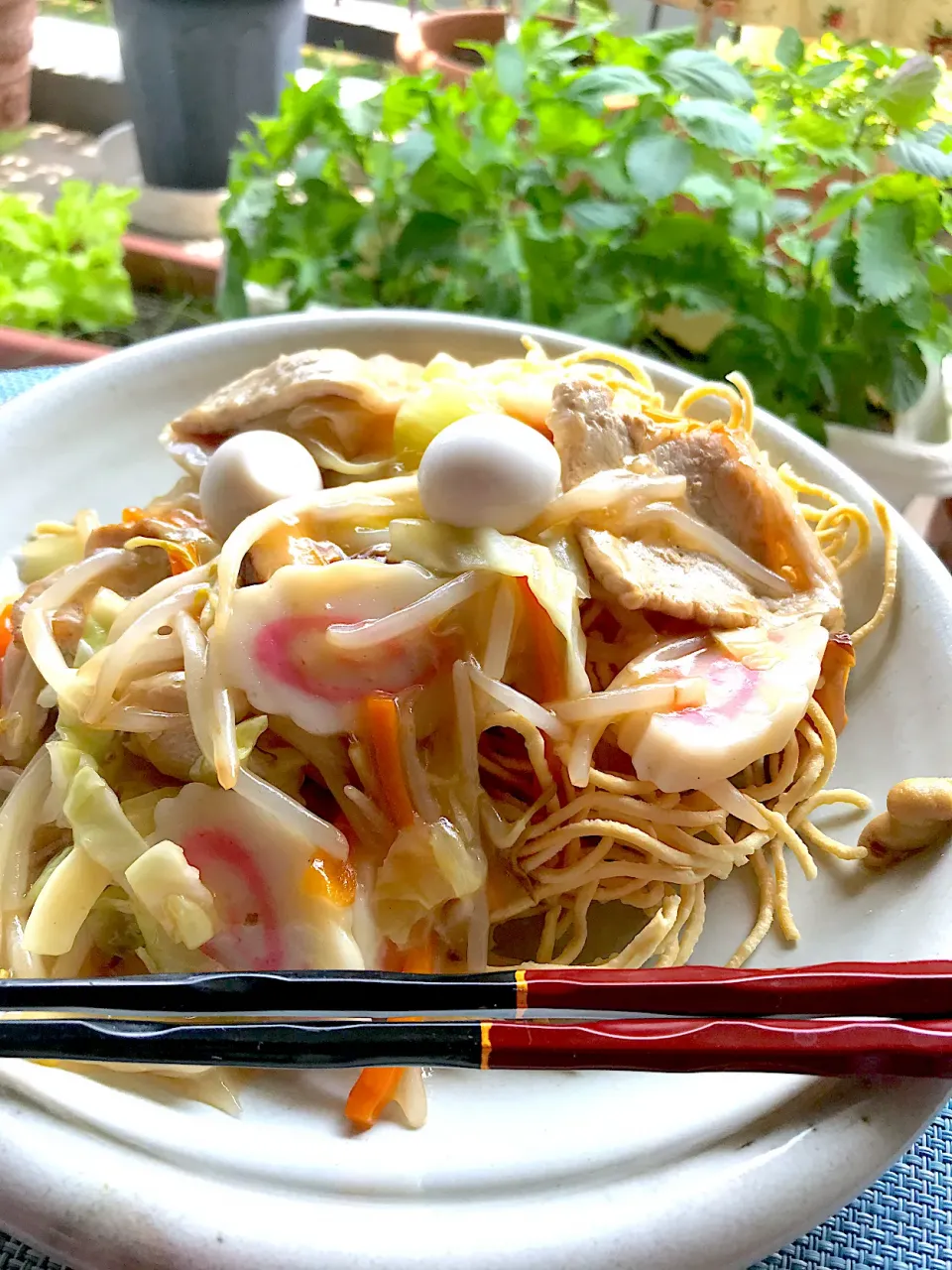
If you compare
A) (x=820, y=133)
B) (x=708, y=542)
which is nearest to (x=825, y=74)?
(x=820, y=133)

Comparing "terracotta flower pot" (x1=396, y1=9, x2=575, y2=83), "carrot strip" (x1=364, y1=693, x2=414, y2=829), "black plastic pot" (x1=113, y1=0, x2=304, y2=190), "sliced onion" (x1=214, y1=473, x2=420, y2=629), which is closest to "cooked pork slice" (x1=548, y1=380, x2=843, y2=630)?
"sliced onion" (x1=214, y1=473, x2=420, y2=629)

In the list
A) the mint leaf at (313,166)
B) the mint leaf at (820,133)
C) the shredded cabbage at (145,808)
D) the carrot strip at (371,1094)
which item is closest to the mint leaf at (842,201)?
the mint leaf at (820,133)

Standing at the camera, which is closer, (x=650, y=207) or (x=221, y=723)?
(x=221, y=723)

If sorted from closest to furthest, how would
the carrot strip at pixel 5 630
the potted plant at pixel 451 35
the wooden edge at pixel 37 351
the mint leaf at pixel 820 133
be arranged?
1. the carrot strip at pixel 5 630
2. the mint leaf at pixel 820 133
3. the wooden edge at pixel 37 351
4. the potted plant at pixel 451 35

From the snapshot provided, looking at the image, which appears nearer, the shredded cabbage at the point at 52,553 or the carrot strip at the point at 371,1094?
the carrot strip at the point at 371,1094

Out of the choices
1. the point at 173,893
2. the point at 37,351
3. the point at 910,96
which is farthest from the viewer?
the point at 37,351

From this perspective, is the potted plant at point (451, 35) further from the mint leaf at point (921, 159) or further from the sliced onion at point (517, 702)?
the sliced onion at point (517, 702)

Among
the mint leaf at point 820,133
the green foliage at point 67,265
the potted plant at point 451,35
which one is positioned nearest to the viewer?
the mint leaf at point 820,133

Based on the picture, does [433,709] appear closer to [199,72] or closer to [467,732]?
[467,732]
